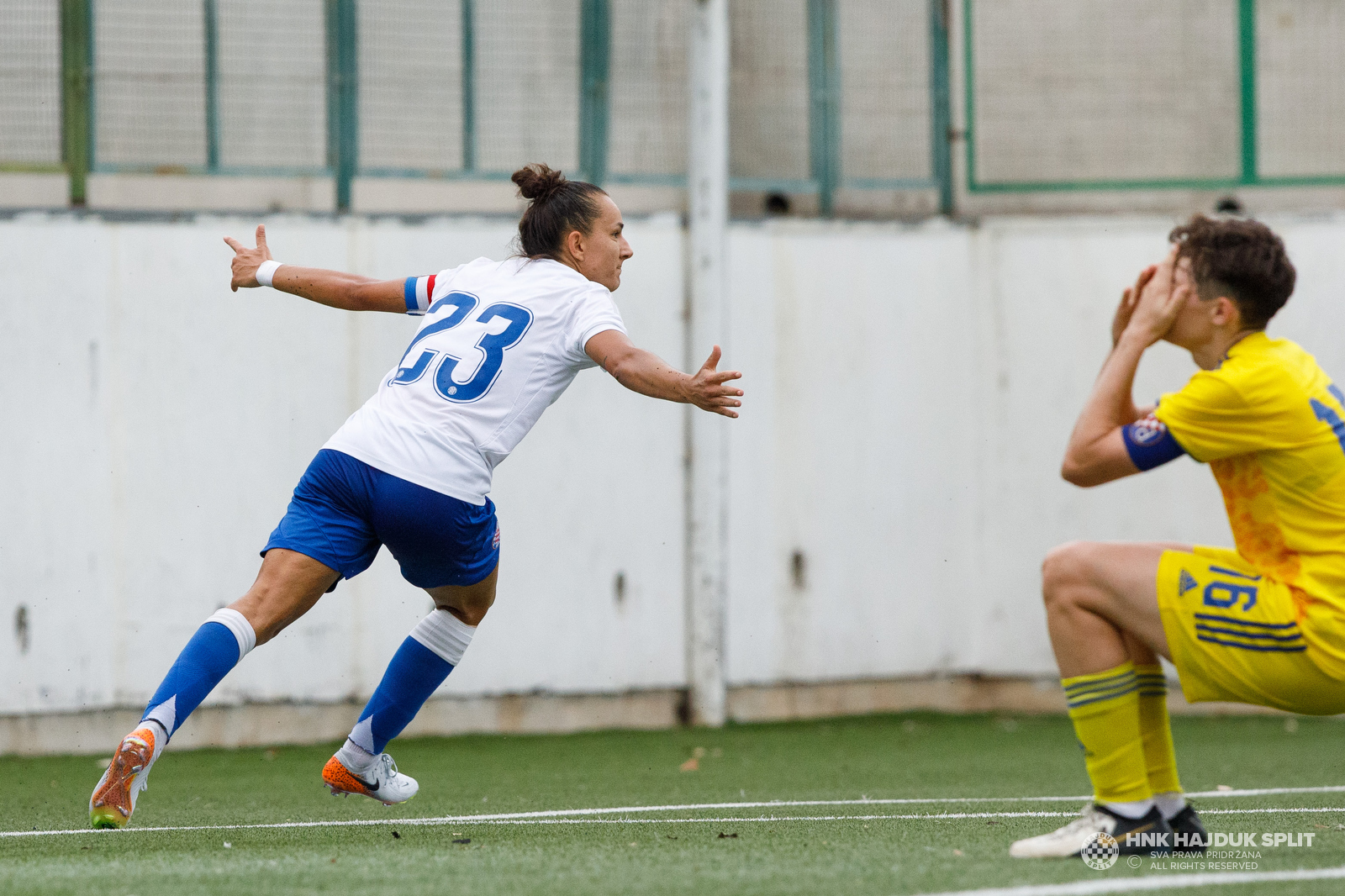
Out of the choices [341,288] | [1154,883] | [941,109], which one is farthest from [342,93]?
[1154,883]

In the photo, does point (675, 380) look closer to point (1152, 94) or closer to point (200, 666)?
point (200, 666)

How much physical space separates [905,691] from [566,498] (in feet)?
7.87

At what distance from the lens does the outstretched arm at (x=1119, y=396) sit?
320 cm

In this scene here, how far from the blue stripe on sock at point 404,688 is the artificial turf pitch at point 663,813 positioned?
0.31 metres

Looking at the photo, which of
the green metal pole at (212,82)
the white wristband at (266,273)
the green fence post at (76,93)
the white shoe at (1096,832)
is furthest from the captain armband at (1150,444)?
the green fence post at (76,93)

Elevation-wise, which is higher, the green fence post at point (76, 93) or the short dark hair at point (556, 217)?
the green fence post at point (76, 93)

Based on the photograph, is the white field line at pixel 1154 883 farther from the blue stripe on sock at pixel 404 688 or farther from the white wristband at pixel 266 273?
the white wristband at pixel 266 273

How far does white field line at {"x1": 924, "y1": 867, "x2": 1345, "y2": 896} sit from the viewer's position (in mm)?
2916

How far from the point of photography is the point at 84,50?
318 inches

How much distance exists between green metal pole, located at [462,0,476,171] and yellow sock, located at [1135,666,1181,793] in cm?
610

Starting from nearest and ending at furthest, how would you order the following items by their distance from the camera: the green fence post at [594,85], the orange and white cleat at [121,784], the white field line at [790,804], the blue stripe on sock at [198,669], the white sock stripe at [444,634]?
the orange and white cleat at [121,784] → the blue stripe on sock at [198,669] → the white sock stripe at [444,634] → the white field line at [790,804] → the green fence post at [594,85]

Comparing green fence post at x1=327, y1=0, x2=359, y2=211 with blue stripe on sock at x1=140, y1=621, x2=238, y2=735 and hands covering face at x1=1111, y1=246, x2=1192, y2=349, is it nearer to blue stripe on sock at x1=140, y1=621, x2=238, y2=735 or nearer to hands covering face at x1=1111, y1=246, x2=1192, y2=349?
blue stripe on sock at x1=140, y1=621, x2=238, y2=735

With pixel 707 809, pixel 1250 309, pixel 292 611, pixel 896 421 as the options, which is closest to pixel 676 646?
pixel 896 421

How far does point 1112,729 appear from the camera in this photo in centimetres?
328
